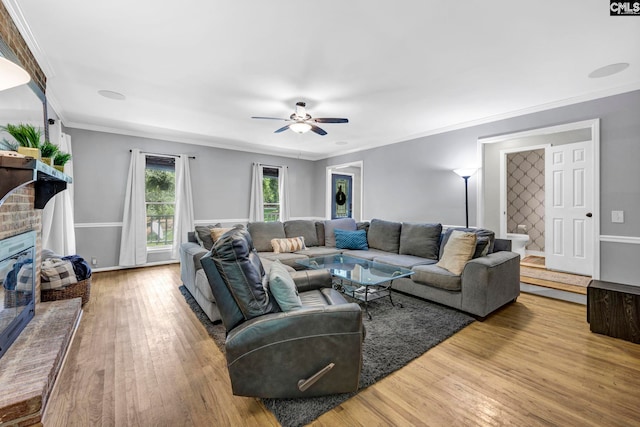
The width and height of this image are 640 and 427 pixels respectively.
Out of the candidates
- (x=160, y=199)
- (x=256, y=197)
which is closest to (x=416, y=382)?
(x=256, y=197)

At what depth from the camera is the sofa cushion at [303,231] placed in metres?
4.98

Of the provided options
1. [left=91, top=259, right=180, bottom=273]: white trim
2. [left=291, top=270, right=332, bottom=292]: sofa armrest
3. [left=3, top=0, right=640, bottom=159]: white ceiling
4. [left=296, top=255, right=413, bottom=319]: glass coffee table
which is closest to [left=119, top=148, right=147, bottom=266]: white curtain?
[left=91, top=259, right=180, bottom=273]: white trim

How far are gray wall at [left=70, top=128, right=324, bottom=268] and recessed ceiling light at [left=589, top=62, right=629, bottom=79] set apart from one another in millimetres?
5781

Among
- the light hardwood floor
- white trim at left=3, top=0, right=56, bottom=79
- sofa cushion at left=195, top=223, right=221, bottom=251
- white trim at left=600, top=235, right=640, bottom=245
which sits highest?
white trim at left=3, top=0, right=56, bottom=79

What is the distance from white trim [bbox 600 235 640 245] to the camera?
9.88ft

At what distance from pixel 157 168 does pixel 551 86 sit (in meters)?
6.18

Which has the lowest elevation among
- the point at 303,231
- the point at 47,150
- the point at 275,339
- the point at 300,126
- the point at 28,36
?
Answer: the point at 275,339

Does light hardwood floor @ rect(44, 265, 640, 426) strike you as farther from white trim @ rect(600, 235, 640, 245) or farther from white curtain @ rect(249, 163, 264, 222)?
white curtain @ rect(249, 163, 264, 222)

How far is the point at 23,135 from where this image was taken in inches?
77.8

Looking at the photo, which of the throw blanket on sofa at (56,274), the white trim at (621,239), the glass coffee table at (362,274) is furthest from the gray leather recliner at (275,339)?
the white trim at (621,239)

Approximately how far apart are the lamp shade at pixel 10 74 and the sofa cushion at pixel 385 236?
168 inches

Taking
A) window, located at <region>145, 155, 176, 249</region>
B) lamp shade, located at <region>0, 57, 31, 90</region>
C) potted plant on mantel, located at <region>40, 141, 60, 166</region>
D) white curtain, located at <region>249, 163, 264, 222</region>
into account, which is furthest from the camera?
white curtain, located at <region>249, 163, 264, 222</region>

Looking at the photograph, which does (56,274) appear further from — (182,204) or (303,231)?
(303,231)

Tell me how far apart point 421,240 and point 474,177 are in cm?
130
